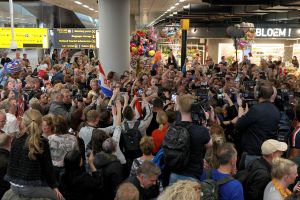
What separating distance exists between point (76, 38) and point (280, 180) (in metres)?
14.5

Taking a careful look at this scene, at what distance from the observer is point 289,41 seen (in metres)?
26.4

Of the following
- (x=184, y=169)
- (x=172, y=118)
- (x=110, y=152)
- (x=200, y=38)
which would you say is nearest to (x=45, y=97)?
(x=172, y=118)

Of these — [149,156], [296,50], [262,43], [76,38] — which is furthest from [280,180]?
[262,43]

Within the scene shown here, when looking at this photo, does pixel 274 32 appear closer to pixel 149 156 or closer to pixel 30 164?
pixel 149 156

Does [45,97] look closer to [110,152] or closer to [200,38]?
[110,152]

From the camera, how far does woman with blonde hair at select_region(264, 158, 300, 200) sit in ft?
12.0

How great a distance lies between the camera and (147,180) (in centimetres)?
380

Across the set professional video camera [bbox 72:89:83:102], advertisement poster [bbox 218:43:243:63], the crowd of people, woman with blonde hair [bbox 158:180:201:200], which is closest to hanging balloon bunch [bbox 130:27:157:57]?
professional video camera [bbox 72:89:83:102]

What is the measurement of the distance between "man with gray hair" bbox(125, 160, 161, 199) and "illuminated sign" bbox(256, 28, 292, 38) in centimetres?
2006

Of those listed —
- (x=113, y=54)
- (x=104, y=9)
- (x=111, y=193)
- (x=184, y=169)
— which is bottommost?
(x=111, y=193)

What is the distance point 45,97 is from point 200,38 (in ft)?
69.6

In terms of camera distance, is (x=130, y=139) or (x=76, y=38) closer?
(x=130, y=139)

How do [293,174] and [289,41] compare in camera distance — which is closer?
[293,174]

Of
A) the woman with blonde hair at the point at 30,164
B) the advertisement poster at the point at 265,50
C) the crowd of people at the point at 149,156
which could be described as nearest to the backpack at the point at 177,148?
the crowd of people at the point at 149,156
